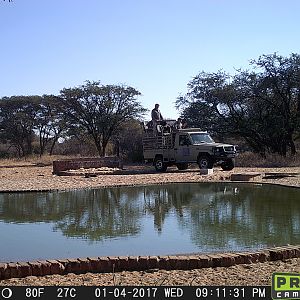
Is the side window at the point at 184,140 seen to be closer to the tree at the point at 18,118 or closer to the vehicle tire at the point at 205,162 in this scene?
the vehicle tire at the point at 205,162

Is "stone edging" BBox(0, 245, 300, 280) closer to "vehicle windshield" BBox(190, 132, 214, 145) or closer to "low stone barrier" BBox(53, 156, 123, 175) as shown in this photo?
"low stone barrier" BBox(53, 156, 123, 175)

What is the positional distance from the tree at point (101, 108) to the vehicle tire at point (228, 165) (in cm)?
1892

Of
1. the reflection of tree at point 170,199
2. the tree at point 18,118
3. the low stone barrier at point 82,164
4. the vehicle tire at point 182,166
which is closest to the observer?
the reflection of tree at point 170,199

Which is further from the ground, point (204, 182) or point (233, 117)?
point (233, 117)

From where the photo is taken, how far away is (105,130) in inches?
1646

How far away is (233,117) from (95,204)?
22311 millimetres

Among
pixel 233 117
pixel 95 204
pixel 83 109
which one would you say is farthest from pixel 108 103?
pixel 95 204

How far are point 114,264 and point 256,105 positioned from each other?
27.6m

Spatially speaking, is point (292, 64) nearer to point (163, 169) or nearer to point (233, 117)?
point (233, 117)

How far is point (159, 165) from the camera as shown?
2570cm

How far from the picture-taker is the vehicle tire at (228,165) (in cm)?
2377

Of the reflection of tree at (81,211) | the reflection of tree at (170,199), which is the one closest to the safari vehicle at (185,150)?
the reflection of tree at (170,199)
